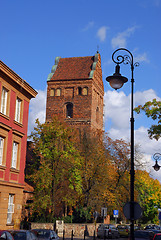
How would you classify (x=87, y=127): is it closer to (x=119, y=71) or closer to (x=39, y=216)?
(x=39, y=216)

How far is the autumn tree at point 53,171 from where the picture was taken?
35406mm

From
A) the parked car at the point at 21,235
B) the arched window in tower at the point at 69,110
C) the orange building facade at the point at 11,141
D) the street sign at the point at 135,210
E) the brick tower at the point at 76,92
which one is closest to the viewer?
the street sign at the point at 135,210

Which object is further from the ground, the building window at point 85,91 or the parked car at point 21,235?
the building window at point 85,91

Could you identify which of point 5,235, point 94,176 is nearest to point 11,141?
point 5,235

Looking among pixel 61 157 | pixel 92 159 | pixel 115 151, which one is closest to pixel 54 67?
pixel 115 151

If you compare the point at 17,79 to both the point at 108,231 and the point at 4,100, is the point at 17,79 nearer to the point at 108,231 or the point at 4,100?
the point at 4,100

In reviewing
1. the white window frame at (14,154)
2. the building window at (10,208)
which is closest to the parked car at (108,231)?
the building window at (10,208)

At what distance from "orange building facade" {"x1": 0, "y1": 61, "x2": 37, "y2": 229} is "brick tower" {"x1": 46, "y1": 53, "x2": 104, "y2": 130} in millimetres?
36544

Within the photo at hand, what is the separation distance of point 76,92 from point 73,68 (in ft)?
17.1

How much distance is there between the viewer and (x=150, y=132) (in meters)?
20.5

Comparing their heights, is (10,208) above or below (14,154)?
below

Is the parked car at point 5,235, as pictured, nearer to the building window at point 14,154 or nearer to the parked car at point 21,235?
the parked car at point 21,235

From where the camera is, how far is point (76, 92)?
225 ft

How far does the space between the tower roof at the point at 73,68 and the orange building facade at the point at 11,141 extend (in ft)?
133
